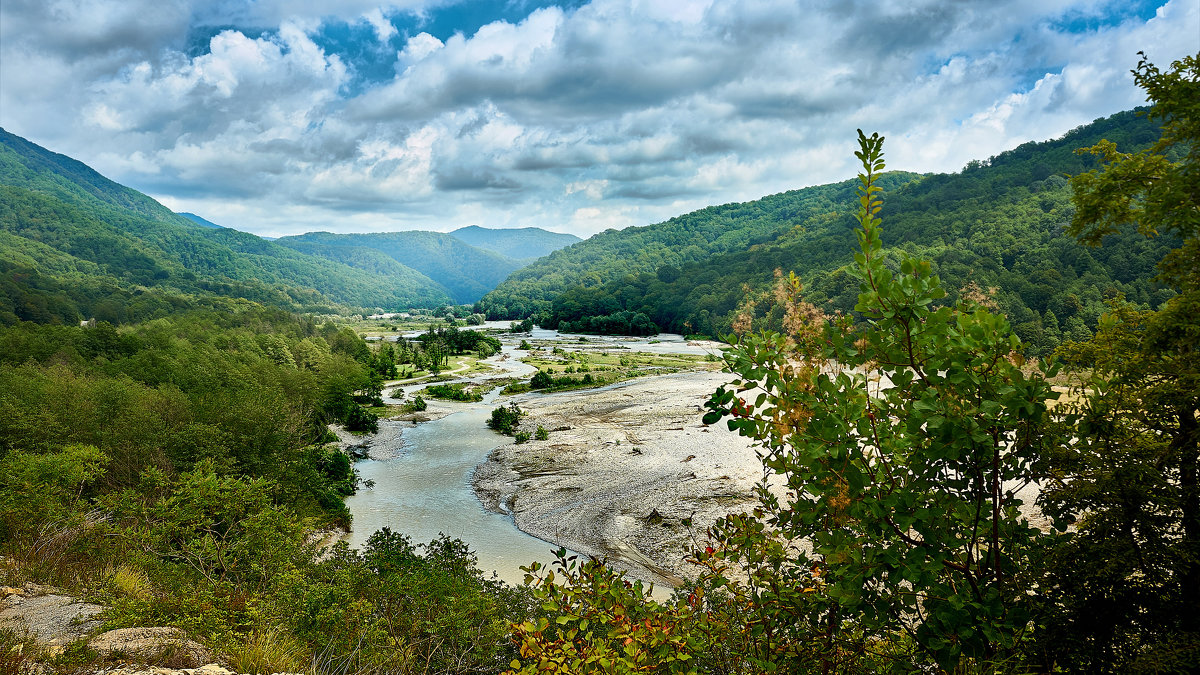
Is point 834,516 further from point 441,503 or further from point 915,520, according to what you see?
point 441,503

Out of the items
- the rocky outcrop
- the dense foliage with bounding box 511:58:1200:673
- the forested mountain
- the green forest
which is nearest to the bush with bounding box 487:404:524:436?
the green forest

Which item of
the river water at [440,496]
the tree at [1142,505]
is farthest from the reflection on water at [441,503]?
the tree at [1142,505]

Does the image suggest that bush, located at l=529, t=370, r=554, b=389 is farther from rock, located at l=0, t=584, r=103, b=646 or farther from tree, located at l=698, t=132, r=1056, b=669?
tree, located at l=698, t=132, r=1056, b=669

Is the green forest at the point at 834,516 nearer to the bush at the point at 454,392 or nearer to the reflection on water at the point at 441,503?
the reflection on water at the point at 441,503

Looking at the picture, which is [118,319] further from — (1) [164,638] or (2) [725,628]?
(2) [725,628]

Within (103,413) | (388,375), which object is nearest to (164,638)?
(103,413)

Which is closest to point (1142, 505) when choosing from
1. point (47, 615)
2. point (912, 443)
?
point (912, 443)
